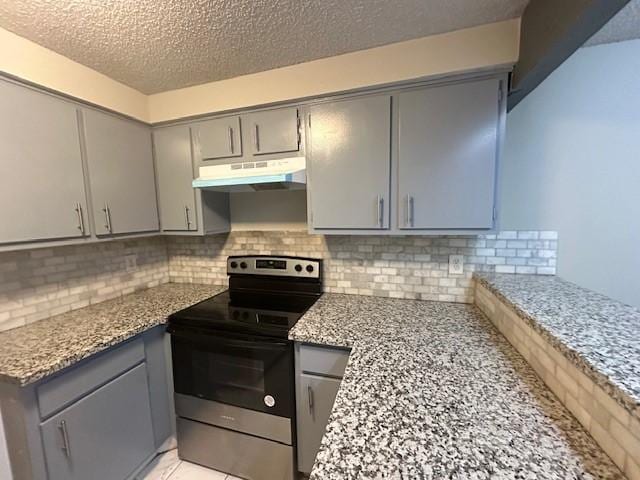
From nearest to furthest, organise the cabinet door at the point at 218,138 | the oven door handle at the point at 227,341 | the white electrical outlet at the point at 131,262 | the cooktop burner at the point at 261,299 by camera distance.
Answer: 1. the oven door handle at the point at 227,341
2. the cooktop burner at the point at 261,299
3. the cabinet door at the point at 218,138
4. the white electrical outlet at the point at 131,262

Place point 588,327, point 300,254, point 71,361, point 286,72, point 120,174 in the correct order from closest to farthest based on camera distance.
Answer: point 588,327
point 71,361
point 286,72
point 120,174
point 300,254

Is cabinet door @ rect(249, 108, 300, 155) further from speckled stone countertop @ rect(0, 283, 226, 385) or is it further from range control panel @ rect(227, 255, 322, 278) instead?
speckled stone countertop @ rect(0, 283, 226, 385)

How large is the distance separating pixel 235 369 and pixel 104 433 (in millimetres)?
670

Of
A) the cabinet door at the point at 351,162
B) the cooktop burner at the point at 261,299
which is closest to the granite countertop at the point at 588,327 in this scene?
the cabinet door at the point at 351,162

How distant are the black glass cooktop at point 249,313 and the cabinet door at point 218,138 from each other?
981mm

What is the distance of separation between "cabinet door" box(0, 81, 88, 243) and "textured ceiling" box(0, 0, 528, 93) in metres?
0.32

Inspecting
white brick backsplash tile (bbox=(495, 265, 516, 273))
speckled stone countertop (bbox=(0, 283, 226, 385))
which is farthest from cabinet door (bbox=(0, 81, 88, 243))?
white brick backsplash tile (bbox=(495, 265, 516, 273))

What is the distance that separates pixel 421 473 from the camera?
0.61 metres

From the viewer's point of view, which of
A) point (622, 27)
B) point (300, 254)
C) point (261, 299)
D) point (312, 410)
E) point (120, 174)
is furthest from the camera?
point (300, 254)

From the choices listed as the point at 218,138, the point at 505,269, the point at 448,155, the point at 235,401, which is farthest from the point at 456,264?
the point at 218,138

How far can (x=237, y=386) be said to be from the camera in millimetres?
1531

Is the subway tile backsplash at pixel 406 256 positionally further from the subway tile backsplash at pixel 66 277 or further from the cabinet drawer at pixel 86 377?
the cabinet drawer at pixel 86 377

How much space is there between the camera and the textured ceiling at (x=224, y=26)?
1151 millimetres

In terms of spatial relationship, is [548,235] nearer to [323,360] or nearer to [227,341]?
[323,360]
